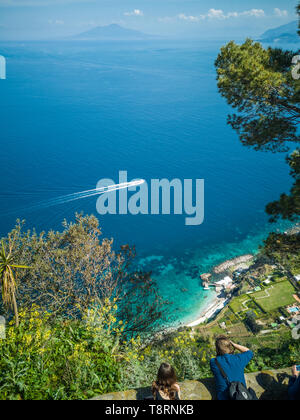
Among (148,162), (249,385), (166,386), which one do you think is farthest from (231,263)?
(148,162)

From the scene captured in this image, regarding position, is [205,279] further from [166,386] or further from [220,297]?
[166,386]

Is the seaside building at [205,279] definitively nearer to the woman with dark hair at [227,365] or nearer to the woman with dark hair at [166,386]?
the woman with dark hair at [227,365]

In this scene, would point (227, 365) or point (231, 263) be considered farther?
point (231, 263)

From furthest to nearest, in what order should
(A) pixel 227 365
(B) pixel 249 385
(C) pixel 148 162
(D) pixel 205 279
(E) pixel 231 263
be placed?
1. (C) pixel 148 162
2. (E) pixel 231 263
3. (D) pixel 205 279
4. (B) pixel 249 385
5. (A) pixel 227 365

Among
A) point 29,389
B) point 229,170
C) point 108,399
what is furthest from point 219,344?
point 229,170

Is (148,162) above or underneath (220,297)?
above

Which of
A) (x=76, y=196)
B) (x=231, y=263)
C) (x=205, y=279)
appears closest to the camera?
(x=205, y=279)

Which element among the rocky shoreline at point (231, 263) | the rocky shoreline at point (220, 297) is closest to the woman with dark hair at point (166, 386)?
the rocky shoreline at point (220, 297)
